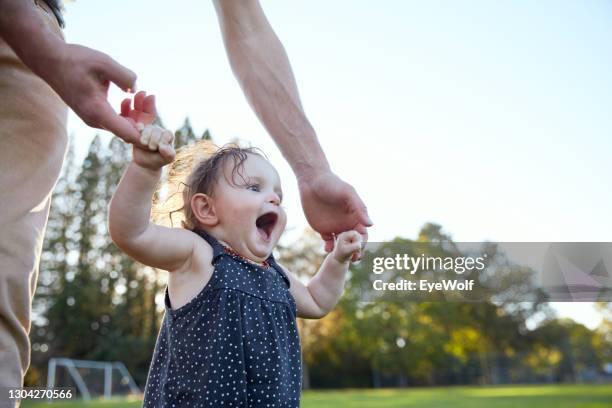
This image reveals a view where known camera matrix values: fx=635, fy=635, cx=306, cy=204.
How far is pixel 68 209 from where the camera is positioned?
27656 mm

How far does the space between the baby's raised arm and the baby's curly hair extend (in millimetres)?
229

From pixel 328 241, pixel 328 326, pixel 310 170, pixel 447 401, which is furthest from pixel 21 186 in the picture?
pixel 328 326

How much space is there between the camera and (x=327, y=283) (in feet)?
6.98

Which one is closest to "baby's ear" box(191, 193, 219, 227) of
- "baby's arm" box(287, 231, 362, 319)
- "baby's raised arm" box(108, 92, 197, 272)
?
"baby's raised arm" box(108, 92, 197, 272)

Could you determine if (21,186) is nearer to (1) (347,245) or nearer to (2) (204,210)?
(2) (204,210)

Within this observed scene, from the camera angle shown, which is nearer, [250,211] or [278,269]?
[250,211]

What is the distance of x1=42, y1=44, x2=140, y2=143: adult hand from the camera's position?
3.97 ft

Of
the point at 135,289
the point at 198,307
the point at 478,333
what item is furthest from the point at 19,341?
the point at 478,333

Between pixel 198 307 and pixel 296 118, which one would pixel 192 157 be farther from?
pixel 198 307

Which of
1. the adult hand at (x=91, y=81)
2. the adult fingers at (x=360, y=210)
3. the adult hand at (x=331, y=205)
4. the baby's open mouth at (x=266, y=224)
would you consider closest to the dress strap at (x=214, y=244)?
the baby's open mouth at (x=266, y=224)

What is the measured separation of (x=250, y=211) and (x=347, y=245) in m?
0.37

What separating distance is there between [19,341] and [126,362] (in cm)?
2881

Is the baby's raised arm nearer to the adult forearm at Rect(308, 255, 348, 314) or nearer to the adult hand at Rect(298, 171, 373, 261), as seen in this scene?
the adult hand at Rect(298, 171, 373, 261)

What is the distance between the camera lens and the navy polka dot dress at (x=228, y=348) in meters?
1.62
